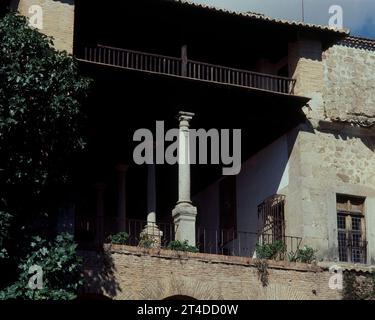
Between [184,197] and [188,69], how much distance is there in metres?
3.92

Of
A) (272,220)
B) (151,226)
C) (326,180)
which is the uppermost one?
(326,180)

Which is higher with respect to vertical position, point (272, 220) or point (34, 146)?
point (34, 146)

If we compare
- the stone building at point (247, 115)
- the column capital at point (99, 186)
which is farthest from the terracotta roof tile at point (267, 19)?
the column capital at point (99, 186)

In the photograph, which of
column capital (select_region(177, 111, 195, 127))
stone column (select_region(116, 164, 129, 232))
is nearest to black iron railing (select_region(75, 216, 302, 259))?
stone column (select_region(116, 164, 129, 232))

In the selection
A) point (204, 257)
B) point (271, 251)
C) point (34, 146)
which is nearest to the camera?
point (34, 146)

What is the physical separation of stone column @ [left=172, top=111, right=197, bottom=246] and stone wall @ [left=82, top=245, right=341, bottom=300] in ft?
3.03

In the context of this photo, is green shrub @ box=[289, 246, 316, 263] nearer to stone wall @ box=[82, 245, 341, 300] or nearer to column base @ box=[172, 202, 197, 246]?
stone wall @ box=[82, 245, 341, 300]

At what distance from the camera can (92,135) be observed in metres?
27.8

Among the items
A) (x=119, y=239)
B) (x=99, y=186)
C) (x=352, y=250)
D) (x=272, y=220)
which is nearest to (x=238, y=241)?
(x=272, y=220)

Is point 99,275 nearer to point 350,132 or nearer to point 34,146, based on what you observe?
point 34,146

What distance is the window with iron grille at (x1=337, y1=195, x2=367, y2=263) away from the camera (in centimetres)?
2586

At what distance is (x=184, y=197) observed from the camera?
24609 mm

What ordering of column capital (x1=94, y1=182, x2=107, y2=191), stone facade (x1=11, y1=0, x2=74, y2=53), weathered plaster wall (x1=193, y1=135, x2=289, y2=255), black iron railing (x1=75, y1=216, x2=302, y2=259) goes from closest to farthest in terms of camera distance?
stone facade (x1=11, y1=0, x2=74, y2=53) → black iron railing (x1=75, y1=216, x2=302, y2=259) → weathered plaster wall (x1=193, y1=135, x2=289, y2=255) → column capital (x1=94, y1=182, x2=107, y2=191)
